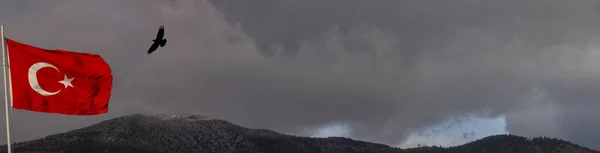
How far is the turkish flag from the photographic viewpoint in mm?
31016

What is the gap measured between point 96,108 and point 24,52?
13.8 ft

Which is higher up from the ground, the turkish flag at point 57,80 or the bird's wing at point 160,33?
the bird's wing at point 160,33

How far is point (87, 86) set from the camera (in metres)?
33.2

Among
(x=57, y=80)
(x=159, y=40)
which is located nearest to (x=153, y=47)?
(x=159, y=40)

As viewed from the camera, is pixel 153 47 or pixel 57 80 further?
pixel 153 47

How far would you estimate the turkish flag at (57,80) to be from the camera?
3102 centimetres

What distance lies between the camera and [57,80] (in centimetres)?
3219

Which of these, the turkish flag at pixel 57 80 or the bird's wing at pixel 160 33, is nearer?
the turkish flag at pixel 57 80

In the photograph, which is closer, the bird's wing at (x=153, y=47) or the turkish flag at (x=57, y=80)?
the turkish flag at (x=57, y=80)

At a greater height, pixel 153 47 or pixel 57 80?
pixel 153 47

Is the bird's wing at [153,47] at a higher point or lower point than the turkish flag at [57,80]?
higher

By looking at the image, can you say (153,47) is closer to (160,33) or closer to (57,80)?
(160,33)

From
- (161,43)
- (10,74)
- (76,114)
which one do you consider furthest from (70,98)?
(161,43)

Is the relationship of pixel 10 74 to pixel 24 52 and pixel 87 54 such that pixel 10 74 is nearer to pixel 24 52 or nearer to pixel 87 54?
pixel 24 52
